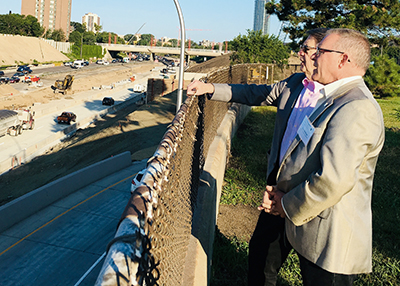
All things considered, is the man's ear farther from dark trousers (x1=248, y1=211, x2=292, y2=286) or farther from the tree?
the tree

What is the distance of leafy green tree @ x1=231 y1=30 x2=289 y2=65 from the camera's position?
132ft

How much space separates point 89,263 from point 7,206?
5465 millimetres

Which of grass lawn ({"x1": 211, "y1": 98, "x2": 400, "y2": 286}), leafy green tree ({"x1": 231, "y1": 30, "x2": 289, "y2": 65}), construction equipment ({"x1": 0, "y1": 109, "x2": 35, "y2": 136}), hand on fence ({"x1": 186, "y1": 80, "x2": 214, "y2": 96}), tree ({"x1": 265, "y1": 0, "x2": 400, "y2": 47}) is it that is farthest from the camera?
leafy green tree ({"x1": 231, "y1": 30, "x2": 289, "y2": 65})

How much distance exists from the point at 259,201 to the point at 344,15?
21.5 m

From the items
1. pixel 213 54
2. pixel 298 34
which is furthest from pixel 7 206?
pixel 213 54

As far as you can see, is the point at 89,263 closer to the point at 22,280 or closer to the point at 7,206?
the point at 22,280

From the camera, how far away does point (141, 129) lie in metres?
36.1

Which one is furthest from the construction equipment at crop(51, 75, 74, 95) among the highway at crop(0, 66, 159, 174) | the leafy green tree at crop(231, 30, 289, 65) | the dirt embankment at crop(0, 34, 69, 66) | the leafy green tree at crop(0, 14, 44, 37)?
the leafy green tree at crop(0, 14, 44, 37)

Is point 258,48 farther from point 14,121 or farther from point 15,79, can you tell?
point 15,79

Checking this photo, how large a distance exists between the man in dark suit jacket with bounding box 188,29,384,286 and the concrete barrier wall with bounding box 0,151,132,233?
15.4 m

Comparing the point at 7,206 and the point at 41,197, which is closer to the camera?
the point at 7,206

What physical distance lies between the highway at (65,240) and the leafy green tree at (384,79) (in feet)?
54.7

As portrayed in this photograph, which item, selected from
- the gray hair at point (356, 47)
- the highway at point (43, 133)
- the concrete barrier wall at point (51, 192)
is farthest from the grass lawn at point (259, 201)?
the highway at point (43, 133)

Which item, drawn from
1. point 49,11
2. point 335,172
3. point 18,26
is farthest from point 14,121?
point 49,11
